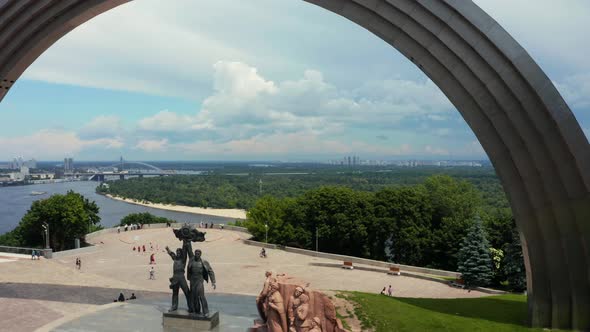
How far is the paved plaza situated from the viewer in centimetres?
2100

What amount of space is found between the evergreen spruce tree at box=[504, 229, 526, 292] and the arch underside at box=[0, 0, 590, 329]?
48.8ft

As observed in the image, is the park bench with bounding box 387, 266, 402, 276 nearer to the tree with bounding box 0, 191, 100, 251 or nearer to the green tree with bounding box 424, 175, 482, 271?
the green tree with bounding box 424, 175, 482, 271

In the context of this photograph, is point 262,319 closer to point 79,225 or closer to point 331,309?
point 331,309

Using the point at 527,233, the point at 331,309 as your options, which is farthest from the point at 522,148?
the point at 331,309

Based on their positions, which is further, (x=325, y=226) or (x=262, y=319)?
(x=325, y=226)

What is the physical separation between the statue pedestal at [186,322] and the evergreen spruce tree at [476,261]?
17569 mm

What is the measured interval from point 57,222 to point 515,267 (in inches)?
1420

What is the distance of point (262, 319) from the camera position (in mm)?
15711

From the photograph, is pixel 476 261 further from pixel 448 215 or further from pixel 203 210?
pixel 203 210

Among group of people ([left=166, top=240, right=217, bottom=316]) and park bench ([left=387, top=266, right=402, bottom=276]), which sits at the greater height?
group of people ([left=166, top=240, right=217, bottom=316])

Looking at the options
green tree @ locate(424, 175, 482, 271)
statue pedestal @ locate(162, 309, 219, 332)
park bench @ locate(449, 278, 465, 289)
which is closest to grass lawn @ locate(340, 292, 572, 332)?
statue pedestal @ locate(162, 309, 219, 332)

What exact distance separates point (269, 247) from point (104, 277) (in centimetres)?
1483

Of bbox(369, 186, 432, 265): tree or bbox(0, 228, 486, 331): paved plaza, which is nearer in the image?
bbox(0, 228, 486, 331): paved plaza

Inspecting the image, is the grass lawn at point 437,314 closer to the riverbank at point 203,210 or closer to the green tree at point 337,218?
the green tree at point 337,218
